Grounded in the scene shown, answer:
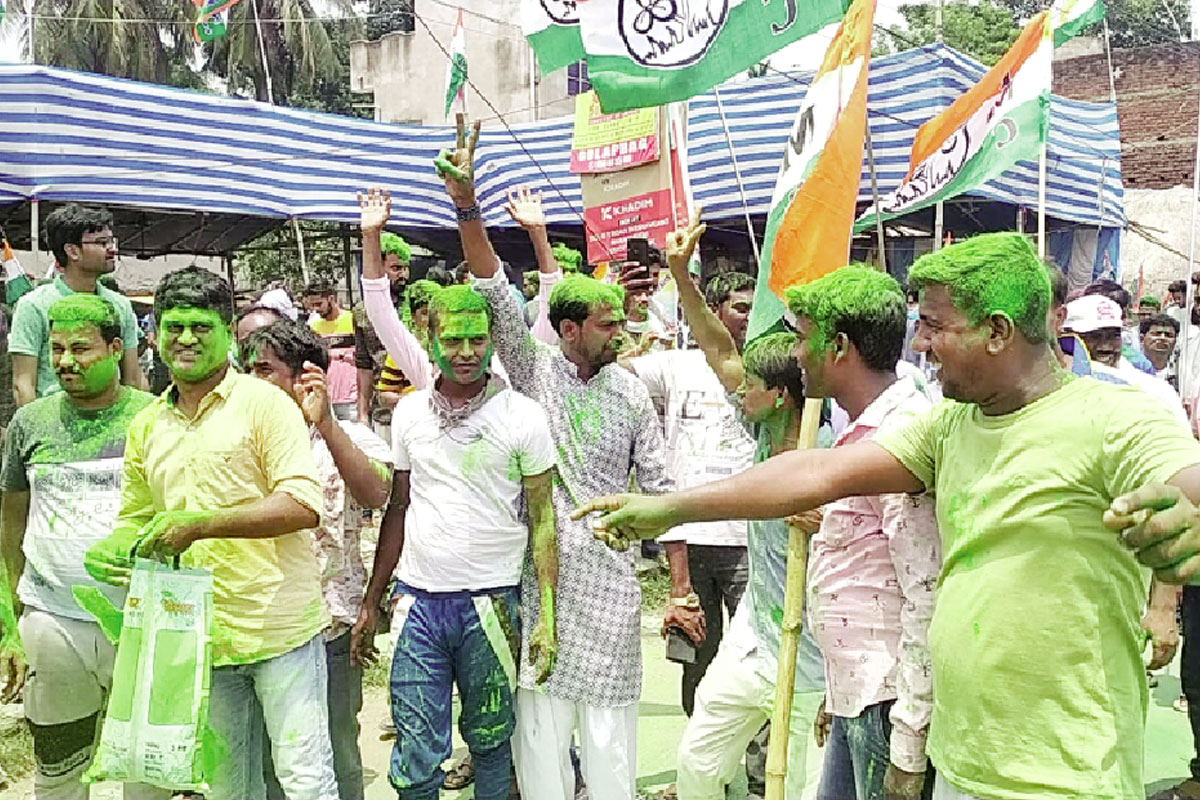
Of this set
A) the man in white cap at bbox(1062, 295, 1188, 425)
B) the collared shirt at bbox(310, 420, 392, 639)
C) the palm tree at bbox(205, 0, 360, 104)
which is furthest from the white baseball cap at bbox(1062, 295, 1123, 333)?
the palm tree at bbox(205, 0, 360, 104)

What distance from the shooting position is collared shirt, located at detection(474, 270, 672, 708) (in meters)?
3.63

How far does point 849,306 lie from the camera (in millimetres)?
2697

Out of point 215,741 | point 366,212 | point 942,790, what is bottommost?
point 215,741

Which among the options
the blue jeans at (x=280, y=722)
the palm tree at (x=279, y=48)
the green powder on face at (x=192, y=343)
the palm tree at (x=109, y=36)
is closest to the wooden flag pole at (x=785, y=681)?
the blue jeans at (x=280, y=722)

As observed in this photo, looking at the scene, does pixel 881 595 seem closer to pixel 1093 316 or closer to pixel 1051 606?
pixel 1051 606

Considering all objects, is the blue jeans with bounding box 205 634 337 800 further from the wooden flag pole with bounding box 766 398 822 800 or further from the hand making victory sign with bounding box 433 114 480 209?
the hand making victory sign with bounding box 433 114 480 209

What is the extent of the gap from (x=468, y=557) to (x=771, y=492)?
4.58 ft

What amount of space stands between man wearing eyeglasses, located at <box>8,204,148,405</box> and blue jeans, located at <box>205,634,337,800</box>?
1669mm

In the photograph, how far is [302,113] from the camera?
1130 cm

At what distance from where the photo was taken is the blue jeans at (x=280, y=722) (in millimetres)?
3232

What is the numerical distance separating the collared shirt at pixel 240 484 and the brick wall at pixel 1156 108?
737 inches

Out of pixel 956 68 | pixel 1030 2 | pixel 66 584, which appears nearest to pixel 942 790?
pixel 66 584

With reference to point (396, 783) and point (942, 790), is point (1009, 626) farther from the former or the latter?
point (396, 783)

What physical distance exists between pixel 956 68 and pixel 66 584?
9.15 metres
